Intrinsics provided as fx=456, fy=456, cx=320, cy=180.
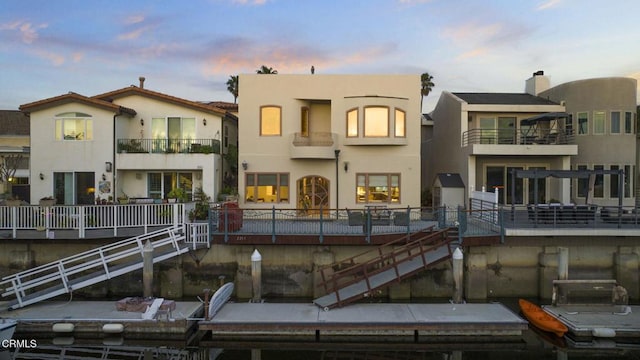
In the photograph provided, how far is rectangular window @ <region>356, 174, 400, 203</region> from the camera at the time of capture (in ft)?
75.3

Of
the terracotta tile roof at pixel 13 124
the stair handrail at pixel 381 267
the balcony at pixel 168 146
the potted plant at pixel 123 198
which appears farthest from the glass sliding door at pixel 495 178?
the terracotta tile roof at pixel 13 124

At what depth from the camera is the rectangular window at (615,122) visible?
24.4 metres

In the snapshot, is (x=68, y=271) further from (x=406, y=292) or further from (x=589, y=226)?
(x=589, y=226)

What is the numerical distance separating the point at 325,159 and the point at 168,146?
804 centimetres

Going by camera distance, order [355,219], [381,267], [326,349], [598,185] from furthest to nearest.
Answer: [598,185], [355,219], [381,267], [326,349]

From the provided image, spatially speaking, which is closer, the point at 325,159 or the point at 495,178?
the point at 325,159

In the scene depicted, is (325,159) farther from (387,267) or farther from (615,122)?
(615,122)

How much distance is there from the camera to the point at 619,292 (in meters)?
15.8

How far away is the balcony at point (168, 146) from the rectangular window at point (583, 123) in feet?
63.8

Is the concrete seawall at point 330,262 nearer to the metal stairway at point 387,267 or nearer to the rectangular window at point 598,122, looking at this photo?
the metal stairway at point 387,267

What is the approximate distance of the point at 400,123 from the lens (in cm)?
2291

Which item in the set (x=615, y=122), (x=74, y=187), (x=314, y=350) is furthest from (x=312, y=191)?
(x=615, y=122)

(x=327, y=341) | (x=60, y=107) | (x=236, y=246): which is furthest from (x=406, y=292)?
(x=60, y=107)

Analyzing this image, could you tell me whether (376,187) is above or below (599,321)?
above
